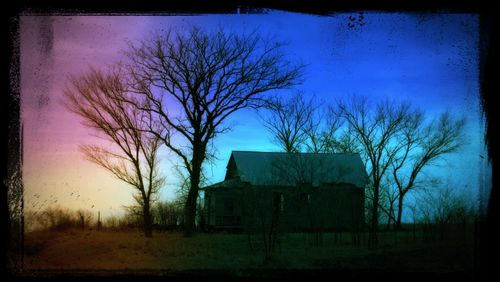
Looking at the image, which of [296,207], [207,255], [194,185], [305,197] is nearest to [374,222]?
[305,197]

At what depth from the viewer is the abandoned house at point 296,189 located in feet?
51.0

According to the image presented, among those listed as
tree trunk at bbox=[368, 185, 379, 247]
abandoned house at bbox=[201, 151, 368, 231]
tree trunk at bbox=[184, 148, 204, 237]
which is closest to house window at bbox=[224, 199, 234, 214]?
abandoned house at bbox=[201, 151, 368, 231]

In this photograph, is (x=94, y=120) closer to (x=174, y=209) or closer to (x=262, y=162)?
(x=174, y=209)

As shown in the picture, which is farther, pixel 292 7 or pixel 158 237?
pixel 158 237

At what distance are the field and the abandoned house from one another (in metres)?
2.59

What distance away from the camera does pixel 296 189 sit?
691 inches

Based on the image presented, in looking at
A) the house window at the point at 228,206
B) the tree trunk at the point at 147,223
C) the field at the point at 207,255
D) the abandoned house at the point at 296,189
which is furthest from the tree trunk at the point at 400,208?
the house window at the point at 228,206

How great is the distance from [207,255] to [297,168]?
767 centimetres

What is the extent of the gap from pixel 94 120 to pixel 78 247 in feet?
8.24

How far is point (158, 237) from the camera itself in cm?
1114

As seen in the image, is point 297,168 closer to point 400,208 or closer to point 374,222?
point 374,222

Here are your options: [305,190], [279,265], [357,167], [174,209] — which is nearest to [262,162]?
[305,190]

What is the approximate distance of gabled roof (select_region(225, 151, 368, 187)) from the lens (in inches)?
650

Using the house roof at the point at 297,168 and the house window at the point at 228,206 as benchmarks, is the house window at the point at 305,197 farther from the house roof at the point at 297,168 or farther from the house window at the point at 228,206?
the house window at the point at 228,206
